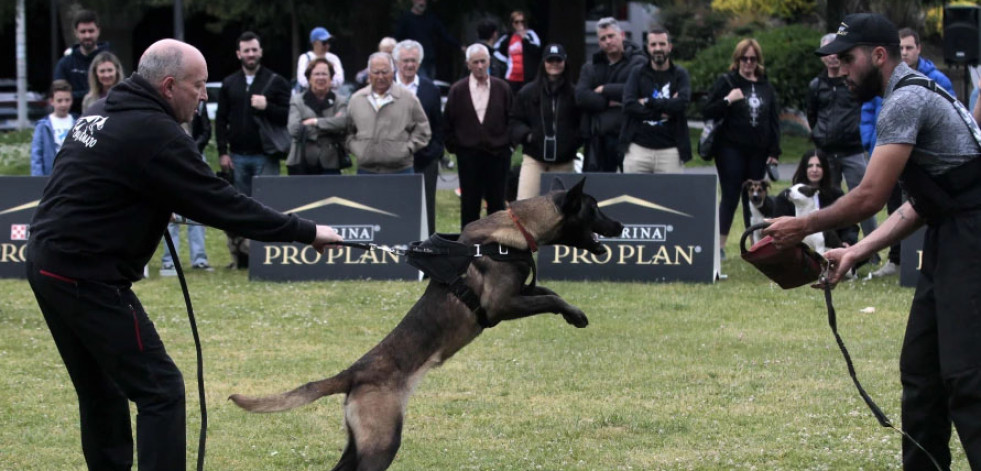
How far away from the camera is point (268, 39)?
1113 inches

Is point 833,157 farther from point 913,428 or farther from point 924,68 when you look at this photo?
point 913,428

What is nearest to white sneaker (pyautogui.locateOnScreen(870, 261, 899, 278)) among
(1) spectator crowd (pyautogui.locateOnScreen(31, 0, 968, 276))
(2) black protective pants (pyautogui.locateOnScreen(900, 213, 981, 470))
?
(1) spectator crowd (pyautogui.locateOnScreen(31, 0, 968, 276))

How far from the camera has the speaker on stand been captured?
14.1 m

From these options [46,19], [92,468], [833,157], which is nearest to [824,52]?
[92,468]

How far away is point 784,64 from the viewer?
2373 cm

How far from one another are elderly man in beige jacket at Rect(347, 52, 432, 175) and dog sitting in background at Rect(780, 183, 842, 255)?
132 inches

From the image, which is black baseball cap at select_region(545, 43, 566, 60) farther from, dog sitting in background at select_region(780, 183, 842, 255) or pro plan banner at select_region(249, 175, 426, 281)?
dog sitting in background at select_region(780, 183, 842, 255)

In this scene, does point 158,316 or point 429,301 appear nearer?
point 429,301

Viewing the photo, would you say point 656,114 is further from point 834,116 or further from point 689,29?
point 689,29

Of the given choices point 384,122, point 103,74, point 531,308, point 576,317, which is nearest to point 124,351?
point 531,308

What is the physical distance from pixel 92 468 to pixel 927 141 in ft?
11.7

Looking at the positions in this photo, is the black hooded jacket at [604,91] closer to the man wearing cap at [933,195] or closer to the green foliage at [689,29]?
the man wearing cap at [933,195]

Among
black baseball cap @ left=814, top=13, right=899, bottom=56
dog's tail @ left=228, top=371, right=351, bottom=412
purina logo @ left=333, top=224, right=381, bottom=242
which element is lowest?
purina logo @ left=333, top=224, right=381, bottom=242

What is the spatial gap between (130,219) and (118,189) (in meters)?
0.13
